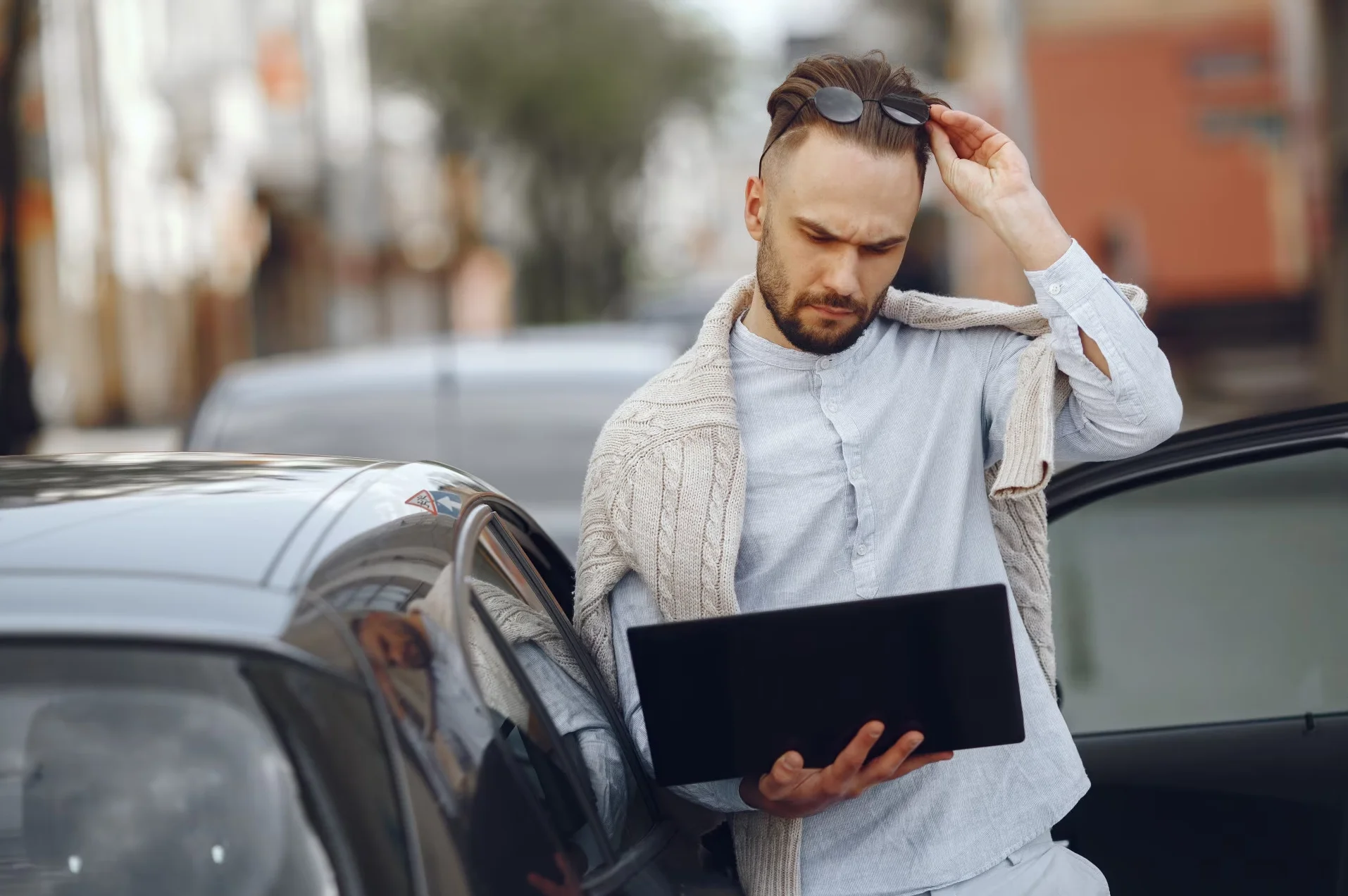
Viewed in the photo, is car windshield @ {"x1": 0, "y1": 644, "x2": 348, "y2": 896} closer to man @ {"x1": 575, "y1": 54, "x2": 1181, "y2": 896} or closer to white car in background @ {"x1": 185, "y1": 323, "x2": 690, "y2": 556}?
man @ {"x1": 575, "y1": 54, "x2": 1181, "y2": 896}

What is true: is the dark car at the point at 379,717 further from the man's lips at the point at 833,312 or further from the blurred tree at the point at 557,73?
the blurred tree at the point at 557,73

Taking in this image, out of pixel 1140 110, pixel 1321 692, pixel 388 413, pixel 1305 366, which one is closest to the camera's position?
pixel 1321 692

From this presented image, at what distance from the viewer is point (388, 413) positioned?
592 centimetres

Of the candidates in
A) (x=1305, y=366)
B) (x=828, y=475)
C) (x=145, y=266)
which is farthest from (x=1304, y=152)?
(x=828, y=475)

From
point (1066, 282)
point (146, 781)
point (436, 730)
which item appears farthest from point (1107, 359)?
point (146, 781)

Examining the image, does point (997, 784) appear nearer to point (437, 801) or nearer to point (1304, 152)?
point (437, 801)

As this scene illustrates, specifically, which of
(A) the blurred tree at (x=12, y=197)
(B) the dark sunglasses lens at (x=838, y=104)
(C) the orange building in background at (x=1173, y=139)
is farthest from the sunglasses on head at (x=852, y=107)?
(C) the orange building in background at (x=1173, y=139)

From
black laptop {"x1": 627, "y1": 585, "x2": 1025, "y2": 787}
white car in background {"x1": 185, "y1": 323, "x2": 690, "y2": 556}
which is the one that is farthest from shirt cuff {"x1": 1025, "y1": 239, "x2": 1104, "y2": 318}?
white car in background {"x1": 185, "y1": 323, "x2": 690, "y2": 556}

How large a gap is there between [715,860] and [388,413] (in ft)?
12.0

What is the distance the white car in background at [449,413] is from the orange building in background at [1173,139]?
1997cm

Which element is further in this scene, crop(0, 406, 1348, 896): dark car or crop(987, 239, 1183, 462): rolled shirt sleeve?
crop(987, 239, 1183, 462): rolled shirt sleeve

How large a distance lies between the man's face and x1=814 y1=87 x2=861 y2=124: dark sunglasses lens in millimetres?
33

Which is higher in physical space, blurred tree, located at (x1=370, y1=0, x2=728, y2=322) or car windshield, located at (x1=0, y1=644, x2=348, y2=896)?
blurred tree, located at (x1=370, y1=0, x2=728, y2=322)

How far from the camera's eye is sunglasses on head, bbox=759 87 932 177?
243 cm
